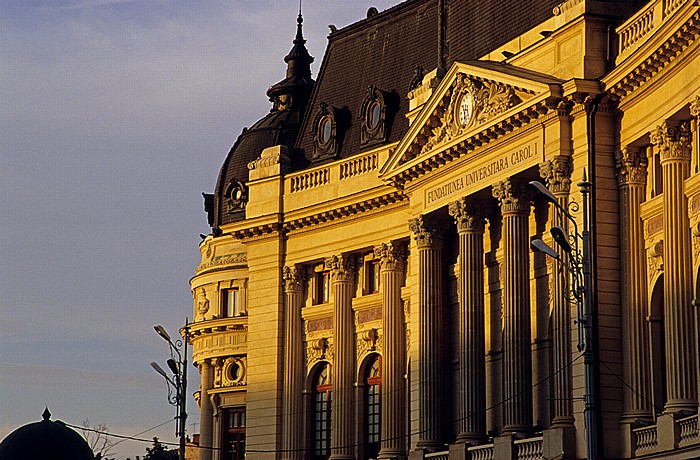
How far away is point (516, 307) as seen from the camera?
54281 mm

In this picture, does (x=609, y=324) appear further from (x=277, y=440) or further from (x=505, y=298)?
(x=277, y=440)

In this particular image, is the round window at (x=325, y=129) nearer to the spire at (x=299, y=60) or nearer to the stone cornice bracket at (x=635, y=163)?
the spire at (x=299, y=60)

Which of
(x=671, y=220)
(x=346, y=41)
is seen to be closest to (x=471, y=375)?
(x=671, y=220)

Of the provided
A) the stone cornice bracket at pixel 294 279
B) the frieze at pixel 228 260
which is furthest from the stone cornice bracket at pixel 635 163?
the frieze at pixel 228 260

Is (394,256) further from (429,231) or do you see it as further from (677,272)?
(677,272)

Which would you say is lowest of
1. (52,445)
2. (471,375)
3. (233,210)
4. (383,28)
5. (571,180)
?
(52,445)

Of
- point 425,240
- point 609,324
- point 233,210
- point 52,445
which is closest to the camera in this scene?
point 52,445

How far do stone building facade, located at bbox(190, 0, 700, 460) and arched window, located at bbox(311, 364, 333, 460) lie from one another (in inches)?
4.0

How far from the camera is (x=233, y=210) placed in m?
79.2

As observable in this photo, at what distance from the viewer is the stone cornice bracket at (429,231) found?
60.5 metres

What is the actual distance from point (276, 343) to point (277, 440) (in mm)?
3908

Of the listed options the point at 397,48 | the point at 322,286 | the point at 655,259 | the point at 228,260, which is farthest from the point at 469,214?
the point at 228,260

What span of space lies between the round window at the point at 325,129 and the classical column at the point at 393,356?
313 inches

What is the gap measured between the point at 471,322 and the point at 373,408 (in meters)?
10.3
